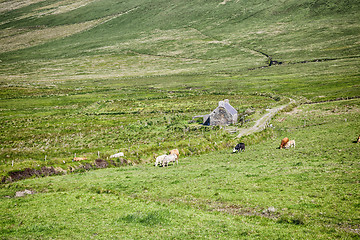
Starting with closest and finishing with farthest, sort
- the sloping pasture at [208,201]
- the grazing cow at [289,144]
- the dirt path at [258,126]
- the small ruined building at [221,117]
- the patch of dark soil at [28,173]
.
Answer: the sloping pasture at [208,201], the patch of dark soil at [28,173], the grazing cow at [289,144], the dirt path at [258,126], the small ruined building at [221,117]

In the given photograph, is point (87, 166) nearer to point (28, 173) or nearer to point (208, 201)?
point (28, 173)

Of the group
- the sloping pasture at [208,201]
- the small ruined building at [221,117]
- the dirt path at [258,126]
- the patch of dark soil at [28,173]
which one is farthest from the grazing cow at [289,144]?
the small ruined building at [221,117]

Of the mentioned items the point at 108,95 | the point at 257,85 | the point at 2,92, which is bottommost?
the point at 257,85

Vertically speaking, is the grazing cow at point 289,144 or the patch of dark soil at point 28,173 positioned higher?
the patch of dark soil at point 28,173

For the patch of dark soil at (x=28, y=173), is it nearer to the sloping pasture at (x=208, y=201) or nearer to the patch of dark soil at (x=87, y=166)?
the patch of dark soil at (x=87, y=166)

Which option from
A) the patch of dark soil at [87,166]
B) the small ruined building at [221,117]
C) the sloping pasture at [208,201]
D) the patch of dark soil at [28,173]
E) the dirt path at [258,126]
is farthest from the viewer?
the small ruined building at [221,117]

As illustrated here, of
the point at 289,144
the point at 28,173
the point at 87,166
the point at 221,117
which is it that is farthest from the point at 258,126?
the point at 28,173

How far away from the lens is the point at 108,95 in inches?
5167

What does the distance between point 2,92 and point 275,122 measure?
424 ft

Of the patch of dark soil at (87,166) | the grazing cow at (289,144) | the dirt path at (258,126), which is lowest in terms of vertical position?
the dirt path at (258,126)

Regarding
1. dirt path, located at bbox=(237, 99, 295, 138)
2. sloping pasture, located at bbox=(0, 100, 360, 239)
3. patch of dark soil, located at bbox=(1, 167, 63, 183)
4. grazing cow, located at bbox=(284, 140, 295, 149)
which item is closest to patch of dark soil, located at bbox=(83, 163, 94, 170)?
patch of dark soil, located at bbox=(1, 167, 63, 183)

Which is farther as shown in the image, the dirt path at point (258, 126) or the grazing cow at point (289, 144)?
the dirt path at point (258, 126)

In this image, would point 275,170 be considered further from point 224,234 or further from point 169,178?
point 224,234

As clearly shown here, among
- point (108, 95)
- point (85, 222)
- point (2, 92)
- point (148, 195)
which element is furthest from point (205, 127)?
point (2, 92)
